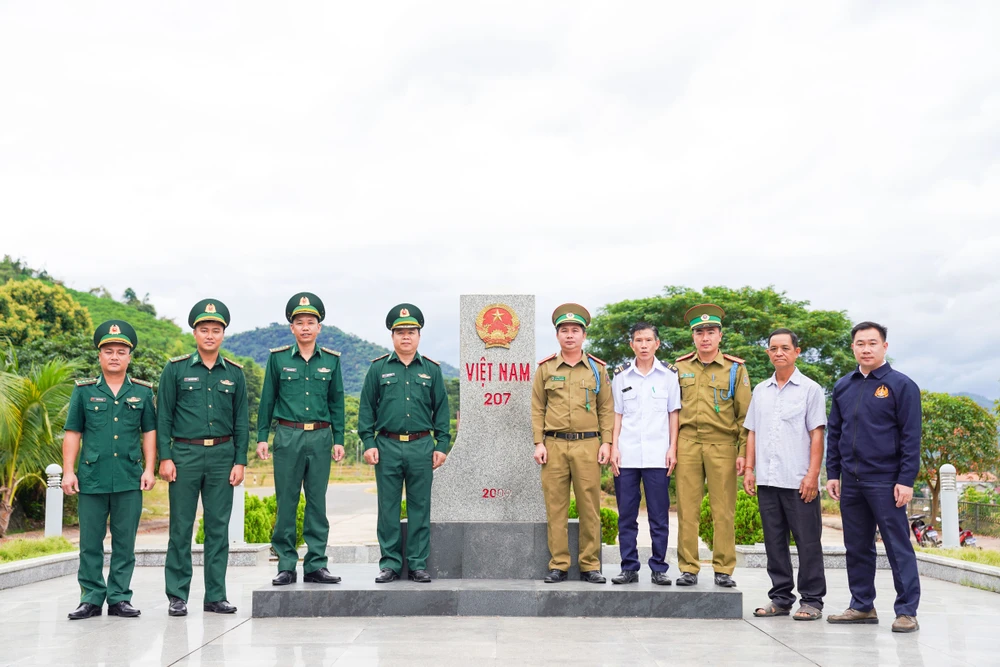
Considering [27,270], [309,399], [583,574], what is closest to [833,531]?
[583,574]

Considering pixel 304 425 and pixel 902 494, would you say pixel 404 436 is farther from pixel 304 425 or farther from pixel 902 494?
pixel 902 494

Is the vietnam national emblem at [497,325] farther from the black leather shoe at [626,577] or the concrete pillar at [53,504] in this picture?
the concrete pillar at [53,504]

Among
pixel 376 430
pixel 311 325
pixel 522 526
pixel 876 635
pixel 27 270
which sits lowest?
pixel 876 635

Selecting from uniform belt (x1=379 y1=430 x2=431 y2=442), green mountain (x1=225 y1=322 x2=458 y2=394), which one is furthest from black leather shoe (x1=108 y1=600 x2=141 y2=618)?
green mountain (x1=225 y1=322 x2=458 y2=394)

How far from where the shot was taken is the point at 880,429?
16.4 ft

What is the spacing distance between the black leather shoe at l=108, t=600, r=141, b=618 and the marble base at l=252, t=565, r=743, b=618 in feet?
2.54

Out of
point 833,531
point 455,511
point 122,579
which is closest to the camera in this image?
point 122,579

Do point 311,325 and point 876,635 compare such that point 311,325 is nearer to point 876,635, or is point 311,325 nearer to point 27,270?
point 876,635

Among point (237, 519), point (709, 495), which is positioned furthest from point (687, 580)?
point (237, 519)

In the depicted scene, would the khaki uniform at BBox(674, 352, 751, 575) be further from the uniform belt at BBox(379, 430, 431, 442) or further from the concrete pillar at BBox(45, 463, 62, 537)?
the concrete pillar at BBox(45, 463, 62, 537)

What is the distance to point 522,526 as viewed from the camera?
5930mm

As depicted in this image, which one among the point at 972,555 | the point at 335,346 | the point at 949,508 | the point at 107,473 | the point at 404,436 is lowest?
the point at 972,555

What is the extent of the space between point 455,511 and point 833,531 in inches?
643

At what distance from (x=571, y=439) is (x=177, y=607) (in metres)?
2.80
